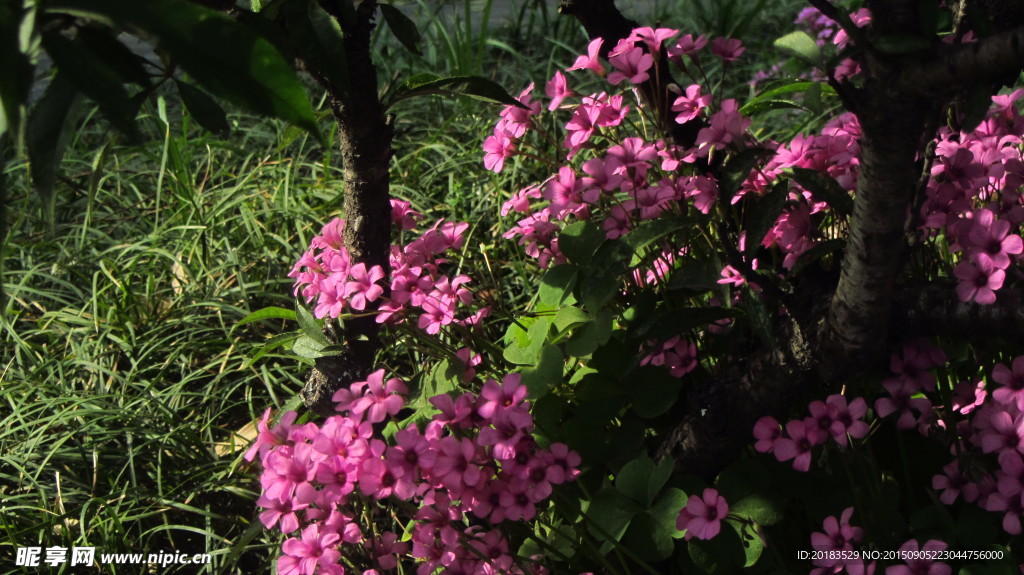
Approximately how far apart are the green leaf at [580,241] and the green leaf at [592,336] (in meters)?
0.10

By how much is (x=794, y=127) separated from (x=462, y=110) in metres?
1.13

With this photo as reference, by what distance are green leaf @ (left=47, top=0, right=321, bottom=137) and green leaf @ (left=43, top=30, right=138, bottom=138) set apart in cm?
4

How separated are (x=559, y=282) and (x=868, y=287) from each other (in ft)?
1.57

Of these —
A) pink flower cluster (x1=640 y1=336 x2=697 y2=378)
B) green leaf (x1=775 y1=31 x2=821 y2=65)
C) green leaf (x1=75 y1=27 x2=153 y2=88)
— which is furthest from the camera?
pink flower cluster (x1=640 y1=336 x2=697 y2=378)

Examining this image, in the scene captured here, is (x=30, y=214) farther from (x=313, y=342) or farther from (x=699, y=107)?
(x=699, y=107)

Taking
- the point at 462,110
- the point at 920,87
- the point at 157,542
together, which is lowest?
the point at 157,542

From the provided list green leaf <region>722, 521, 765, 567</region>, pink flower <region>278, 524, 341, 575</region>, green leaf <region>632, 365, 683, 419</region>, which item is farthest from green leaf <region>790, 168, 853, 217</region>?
pink flower <region>278, 524, 341, 575</region>

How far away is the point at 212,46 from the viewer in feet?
2.36

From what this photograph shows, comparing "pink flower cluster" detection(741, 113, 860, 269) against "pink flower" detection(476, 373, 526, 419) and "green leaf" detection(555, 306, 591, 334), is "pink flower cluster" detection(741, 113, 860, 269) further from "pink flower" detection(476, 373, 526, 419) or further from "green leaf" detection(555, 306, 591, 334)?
"pink flower" detection(476, 373, 526, 419)

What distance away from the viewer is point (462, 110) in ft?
10.9

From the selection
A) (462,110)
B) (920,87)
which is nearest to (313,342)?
(920,87)

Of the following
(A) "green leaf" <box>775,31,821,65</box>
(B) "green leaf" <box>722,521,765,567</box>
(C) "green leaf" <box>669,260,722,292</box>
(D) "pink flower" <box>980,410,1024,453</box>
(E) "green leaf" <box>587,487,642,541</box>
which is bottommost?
(B) "green leaf" <box>722,521,765,567</box>

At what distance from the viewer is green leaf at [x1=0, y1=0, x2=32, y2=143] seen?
67 centimetres

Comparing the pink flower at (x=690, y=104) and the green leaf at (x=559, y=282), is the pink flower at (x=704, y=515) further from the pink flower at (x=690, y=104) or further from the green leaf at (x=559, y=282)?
the pink flower at (x=690, y=104)
